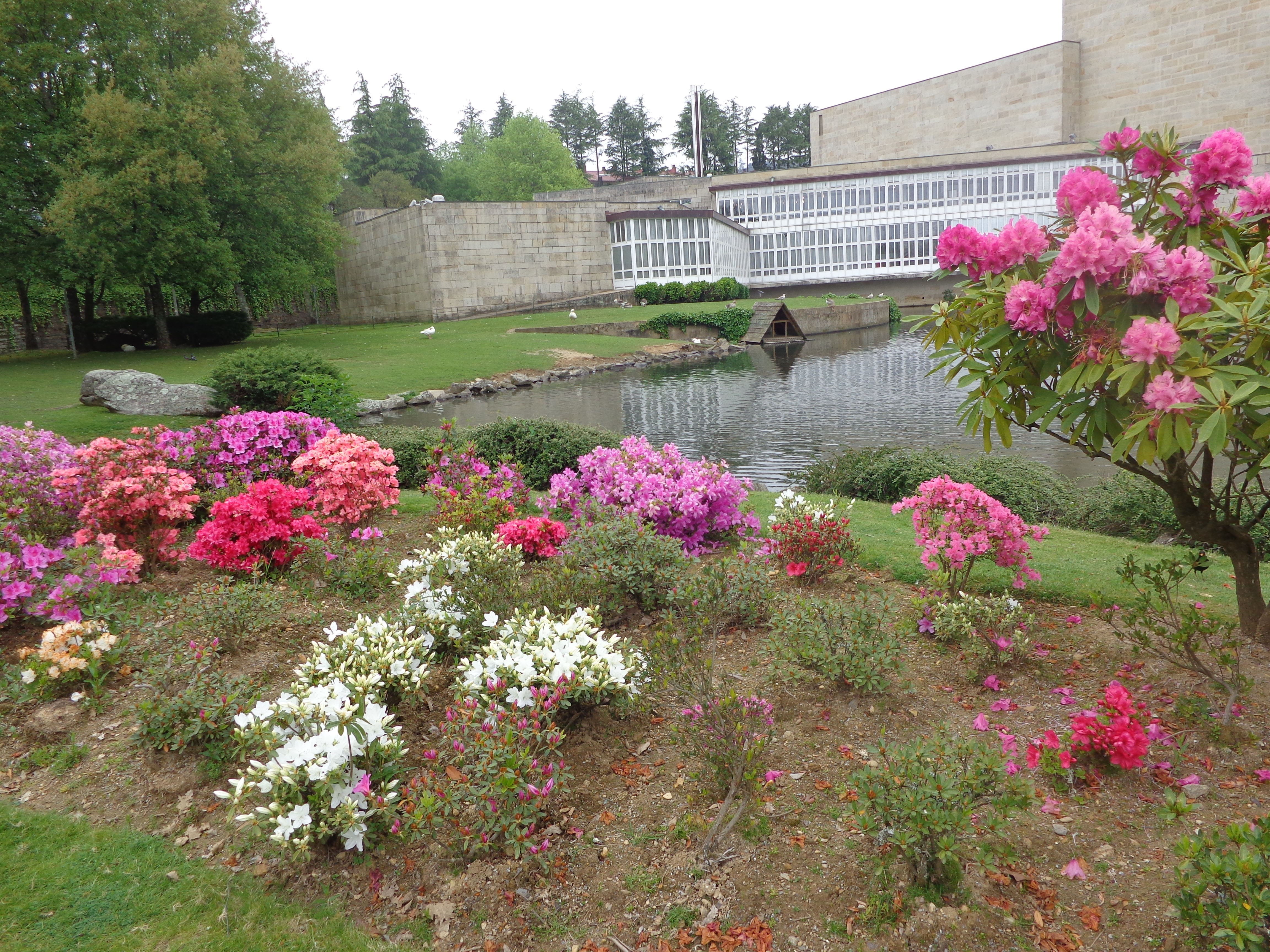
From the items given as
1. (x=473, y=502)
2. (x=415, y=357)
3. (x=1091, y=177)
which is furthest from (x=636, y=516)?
(x=415, y=357)

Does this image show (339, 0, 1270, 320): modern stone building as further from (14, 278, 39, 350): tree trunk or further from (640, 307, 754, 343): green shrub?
(14, 278, 39, 350): tree trunk

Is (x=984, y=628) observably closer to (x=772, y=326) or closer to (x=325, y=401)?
(x=325, y=401)

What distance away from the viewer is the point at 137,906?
2877mm

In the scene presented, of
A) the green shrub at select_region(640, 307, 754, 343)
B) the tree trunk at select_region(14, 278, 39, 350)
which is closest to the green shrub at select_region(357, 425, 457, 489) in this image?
the tree trunk at select_region(14, 278, 39, 350)

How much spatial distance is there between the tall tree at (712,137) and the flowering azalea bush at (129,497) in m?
78.3

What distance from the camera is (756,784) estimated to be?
9.90 ft

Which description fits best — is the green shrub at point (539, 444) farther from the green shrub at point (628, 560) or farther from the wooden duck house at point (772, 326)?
the wooden duck house at point (772, 326)

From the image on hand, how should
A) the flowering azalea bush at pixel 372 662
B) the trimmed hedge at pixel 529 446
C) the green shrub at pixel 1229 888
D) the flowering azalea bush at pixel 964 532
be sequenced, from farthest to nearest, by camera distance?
the trimmed hedge at pixel 529 446 < the flowering azalea bush at pixel 964 532 < the flowering azalea bush at pixel 372 662 < the green shrub at pixel 1229 888

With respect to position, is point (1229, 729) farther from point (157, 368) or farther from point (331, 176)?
point (331, 176)

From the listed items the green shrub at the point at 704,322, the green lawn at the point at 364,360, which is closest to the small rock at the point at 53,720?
the green lawn at the point at 364,360

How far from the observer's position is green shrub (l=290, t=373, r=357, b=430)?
12.0 metres

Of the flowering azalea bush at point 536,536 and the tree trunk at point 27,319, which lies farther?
the tree trunk at point 27,319

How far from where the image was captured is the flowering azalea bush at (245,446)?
7598 mm

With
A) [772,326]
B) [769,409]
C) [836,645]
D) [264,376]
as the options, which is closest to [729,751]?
[836,645]
